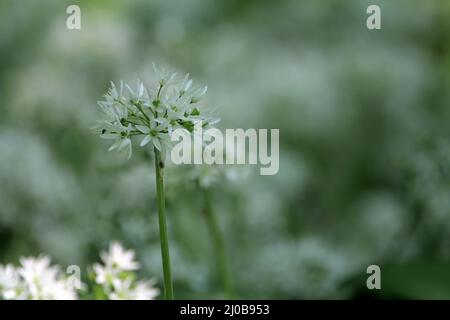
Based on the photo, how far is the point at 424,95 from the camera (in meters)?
3.17

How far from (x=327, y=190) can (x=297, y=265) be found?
34.1 inches

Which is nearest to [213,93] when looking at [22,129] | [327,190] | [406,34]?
[327,190]

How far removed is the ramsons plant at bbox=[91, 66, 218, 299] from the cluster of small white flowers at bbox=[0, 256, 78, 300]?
253 millimetres

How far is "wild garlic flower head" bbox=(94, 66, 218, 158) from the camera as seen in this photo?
101 cm

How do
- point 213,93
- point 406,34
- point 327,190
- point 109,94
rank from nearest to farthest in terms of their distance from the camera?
point 109,94
point 327,190
point 213,93
point 406,34

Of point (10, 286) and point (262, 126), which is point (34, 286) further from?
point (262, 126)

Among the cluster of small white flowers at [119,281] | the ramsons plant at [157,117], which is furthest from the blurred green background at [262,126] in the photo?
the ramsons plant at [157,117]

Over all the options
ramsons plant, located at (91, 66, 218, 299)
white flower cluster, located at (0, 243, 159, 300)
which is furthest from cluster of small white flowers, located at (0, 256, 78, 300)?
ramsons plant, located at (91, 66, 218, 299)

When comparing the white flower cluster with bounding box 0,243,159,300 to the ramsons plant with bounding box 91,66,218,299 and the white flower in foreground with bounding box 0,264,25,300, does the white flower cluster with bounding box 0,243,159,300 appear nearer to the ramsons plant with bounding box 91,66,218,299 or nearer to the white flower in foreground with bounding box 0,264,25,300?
the white flower in foreground with bounding box 0,264,25,300

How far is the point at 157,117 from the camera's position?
102 centimetres

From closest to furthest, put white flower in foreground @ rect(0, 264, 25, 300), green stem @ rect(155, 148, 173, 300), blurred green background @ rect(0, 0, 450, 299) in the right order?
green stem @ rect(155, 148, 173, 300) < white flower in foreground @ rect(0, 264, 25, 300) < blurred green background @ rect(0, 0, 450, 299)
